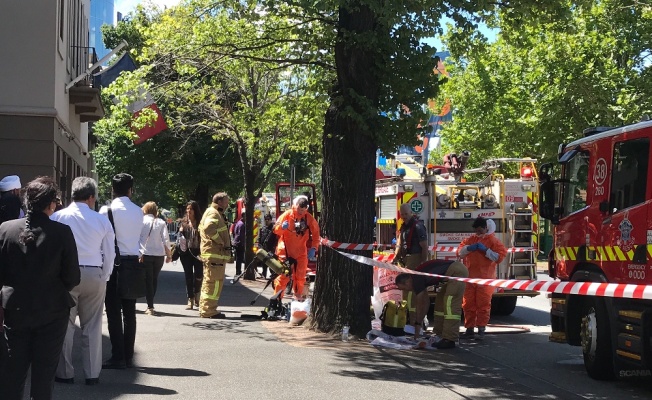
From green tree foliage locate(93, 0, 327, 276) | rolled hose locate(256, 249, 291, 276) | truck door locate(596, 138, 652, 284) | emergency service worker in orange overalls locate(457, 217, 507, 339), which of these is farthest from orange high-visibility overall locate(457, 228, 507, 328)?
truck door locate(596, 138, 652, 284)

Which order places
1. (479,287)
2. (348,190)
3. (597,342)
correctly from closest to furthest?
1. (597,342)
2. (348,190)
3. (479,287)

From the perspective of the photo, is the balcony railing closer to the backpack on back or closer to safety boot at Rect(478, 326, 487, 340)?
the backpack on back

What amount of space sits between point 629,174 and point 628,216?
1.47 feet

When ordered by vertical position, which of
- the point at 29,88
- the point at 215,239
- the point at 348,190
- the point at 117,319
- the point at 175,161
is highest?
the point at 175,161

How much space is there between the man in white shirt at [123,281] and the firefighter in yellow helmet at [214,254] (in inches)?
204

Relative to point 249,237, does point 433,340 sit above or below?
below

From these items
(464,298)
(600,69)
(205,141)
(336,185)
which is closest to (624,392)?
(464,298)

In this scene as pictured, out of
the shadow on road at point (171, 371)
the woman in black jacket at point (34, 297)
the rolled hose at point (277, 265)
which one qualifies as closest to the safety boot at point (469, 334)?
the rolled hose at point (277, 265)

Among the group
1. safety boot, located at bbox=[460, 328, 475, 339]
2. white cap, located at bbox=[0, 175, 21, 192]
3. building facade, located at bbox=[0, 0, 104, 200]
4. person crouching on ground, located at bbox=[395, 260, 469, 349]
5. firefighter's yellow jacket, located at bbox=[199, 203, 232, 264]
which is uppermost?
building facade, located at bbox=[0, 0, 104, 200]

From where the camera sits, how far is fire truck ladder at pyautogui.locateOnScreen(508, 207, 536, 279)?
16.3m

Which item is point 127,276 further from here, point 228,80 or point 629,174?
point 228,80

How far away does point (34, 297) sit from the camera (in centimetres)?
664

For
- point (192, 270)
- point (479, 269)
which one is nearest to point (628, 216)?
point (479, 269)

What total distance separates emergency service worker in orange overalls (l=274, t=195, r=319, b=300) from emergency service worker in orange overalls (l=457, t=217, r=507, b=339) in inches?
120
